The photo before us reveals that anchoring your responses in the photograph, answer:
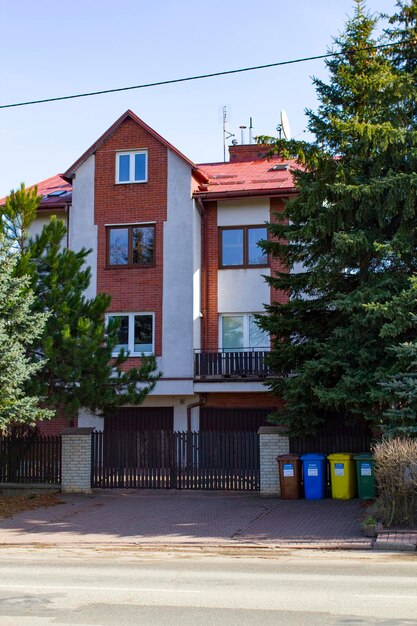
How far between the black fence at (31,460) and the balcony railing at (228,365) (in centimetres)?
686

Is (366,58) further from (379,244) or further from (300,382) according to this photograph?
(300,382)

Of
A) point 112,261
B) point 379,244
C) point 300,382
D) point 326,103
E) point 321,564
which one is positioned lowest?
point 321,564

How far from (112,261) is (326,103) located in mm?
11055

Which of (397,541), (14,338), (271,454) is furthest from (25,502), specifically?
(397,541)

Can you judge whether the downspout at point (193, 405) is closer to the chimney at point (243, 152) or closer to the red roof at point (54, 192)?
the red roof at point (54, 192)

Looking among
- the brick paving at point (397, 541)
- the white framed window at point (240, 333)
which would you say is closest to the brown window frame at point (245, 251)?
the white framed window at point (240, 333)

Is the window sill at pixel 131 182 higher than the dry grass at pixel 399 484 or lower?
higher

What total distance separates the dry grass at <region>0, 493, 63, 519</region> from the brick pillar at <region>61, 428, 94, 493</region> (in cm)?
49

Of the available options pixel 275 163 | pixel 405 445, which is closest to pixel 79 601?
pixel 405 445

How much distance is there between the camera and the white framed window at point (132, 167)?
2670 cm

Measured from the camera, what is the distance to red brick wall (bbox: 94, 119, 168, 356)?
2631 cm

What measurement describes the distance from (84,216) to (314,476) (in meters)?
13.5

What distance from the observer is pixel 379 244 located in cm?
1608

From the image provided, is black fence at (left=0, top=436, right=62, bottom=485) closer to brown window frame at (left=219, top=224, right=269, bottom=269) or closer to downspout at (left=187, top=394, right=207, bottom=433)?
downspout at (left=187, top=394, right=207, bottom=433)
